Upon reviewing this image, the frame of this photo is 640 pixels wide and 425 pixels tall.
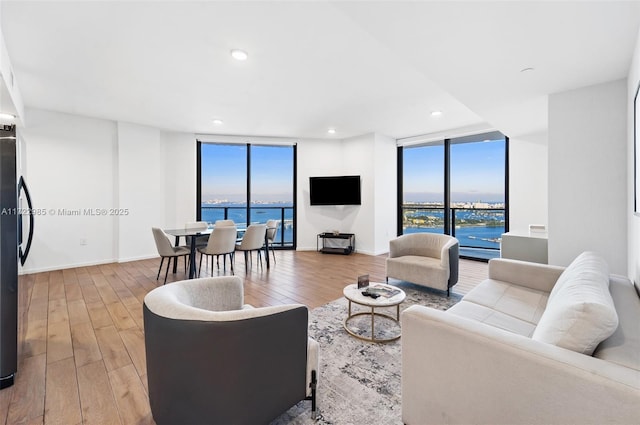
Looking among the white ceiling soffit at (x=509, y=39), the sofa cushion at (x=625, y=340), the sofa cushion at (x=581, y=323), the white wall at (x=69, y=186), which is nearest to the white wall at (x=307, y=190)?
the white wall at (x=69, y=186)

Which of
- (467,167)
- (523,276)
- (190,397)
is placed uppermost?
(467,167)

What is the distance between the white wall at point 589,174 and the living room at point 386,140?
0.01 m

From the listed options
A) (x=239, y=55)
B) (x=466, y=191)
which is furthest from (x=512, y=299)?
(x=466, y=191)

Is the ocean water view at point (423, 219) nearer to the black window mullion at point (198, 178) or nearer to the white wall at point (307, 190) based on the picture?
the black window mullion at point (198, 178)

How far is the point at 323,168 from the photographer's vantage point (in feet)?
22.5

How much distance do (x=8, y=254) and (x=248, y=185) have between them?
4.93m

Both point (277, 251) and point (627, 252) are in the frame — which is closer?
point (627, 252)

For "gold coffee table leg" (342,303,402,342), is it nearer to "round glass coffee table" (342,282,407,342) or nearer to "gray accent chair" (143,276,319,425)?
"round glass coffee table" (342,282,407,342)

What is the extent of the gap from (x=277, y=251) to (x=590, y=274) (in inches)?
224

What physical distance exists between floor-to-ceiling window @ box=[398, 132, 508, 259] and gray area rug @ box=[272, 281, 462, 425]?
3858 mm

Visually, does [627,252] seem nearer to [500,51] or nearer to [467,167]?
[500,51]

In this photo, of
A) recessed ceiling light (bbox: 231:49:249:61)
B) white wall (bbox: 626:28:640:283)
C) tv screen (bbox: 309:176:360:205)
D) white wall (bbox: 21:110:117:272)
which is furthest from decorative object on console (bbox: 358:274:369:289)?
white wall (bbox: 21:110:117:272)

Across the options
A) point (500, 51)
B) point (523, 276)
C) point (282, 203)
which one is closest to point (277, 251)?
point (282, 203)

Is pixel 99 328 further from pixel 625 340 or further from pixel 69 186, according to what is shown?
pixel 625 340
